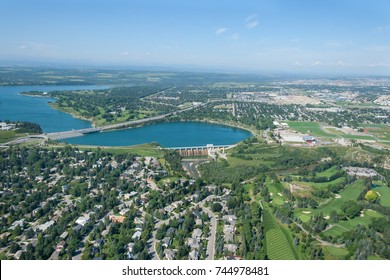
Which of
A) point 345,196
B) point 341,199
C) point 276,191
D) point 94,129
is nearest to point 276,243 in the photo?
point 276,191

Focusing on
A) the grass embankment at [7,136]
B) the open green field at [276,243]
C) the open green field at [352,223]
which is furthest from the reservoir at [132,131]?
the open green field at [352,223]

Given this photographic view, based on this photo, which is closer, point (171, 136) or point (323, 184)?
point (323, 184)

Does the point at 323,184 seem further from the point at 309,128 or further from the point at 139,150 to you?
the point at 309,128

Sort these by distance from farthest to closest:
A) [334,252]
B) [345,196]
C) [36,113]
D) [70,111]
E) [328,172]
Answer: [70,111] → [36,113] → [328,172] → [345,196] → [334,252]

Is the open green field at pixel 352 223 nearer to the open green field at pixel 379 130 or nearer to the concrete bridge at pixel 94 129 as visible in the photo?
the open green field at pixel 379 130

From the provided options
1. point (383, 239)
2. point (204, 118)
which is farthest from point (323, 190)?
point (204, 118)

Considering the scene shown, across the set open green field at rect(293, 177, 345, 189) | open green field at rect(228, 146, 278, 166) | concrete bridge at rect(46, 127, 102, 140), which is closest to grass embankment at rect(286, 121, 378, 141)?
open green field at rect(228, 146, 278, 166)
